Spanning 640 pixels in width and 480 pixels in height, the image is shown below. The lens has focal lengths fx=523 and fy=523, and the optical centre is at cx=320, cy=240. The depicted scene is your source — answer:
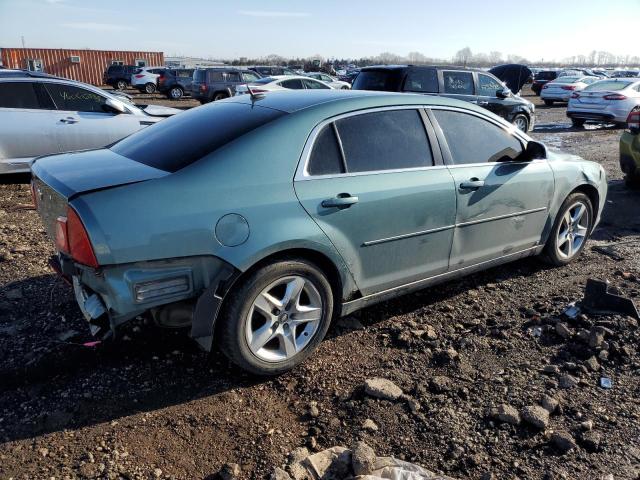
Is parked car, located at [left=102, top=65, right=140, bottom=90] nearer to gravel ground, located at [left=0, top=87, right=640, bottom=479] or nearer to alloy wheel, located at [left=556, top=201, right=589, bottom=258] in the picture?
gravel ground, located at [left=0, top=87, right=640, bottom=479]

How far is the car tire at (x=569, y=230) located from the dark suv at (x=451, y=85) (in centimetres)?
669

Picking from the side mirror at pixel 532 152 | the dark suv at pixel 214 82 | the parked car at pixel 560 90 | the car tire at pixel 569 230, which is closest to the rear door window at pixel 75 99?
the side mirror at pixel 532 152

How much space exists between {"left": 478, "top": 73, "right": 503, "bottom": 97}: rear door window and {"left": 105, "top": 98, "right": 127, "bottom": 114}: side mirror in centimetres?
836

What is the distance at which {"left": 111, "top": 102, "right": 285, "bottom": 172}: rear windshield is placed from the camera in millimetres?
3001

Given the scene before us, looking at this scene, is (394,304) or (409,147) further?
(394,304)

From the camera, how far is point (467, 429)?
271 centimetres

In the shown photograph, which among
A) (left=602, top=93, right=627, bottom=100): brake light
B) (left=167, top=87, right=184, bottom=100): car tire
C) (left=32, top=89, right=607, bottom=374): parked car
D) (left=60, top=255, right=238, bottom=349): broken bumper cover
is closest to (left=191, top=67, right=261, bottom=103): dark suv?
(left=167, top=87, right=184, bottom=100): car tire

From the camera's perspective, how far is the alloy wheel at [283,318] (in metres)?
2.96

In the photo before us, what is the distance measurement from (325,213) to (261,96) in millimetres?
1145

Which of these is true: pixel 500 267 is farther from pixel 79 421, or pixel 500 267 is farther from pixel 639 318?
pixel 79 421

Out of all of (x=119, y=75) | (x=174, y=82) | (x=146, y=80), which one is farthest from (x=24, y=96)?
(x=119, y=75)

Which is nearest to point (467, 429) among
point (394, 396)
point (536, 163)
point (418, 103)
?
point (394, 396)

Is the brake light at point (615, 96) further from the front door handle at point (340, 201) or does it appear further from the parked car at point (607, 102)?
the front door handle at point (340, 201)

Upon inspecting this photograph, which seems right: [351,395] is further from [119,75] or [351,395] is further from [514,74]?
[119,75]
